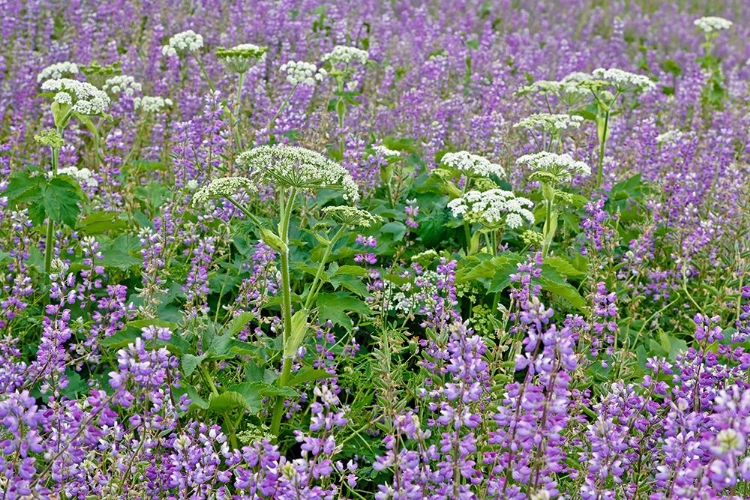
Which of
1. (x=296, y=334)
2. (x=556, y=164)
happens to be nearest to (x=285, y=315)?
(x=296, y=334)

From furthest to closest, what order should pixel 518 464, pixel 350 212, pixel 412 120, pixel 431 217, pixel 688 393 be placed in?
pixel 412 120 → pixel 431 217 → pixel 350 212 → pixel 688 393 → pixel 518 464

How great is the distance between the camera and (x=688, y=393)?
2695 millimetres

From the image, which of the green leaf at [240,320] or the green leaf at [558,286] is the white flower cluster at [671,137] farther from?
Result: the green leaf at [240,320]

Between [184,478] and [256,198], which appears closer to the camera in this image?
[184,478]

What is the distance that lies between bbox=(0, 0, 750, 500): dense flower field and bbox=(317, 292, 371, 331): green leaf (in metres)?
0.01

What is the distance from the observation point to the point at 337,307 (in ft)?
10.7

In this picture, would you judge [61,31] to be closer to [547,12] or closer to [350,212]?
[350,212]

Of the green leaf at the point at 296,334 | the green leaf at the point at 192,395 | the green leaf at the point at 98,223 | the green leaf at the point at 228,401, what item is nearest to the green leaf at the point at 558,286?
the green leaf at the point at 296,334

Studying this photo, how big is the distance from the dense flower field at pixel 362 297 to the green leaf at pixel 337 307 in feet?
0.04

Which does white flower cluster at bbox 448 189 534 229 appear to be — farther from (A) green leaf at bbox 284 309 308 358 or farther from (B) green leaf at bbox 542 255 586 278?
(A) green leaf at bbox 284 309 308 358

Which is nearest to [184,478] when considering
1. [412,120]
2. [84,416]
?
[84,416]

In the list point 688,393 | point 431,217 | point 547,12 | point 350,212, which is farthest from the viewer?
point 547,12

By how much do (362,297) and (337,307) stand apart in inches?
21.6

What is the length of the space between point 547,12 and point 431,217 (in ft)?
31.9
